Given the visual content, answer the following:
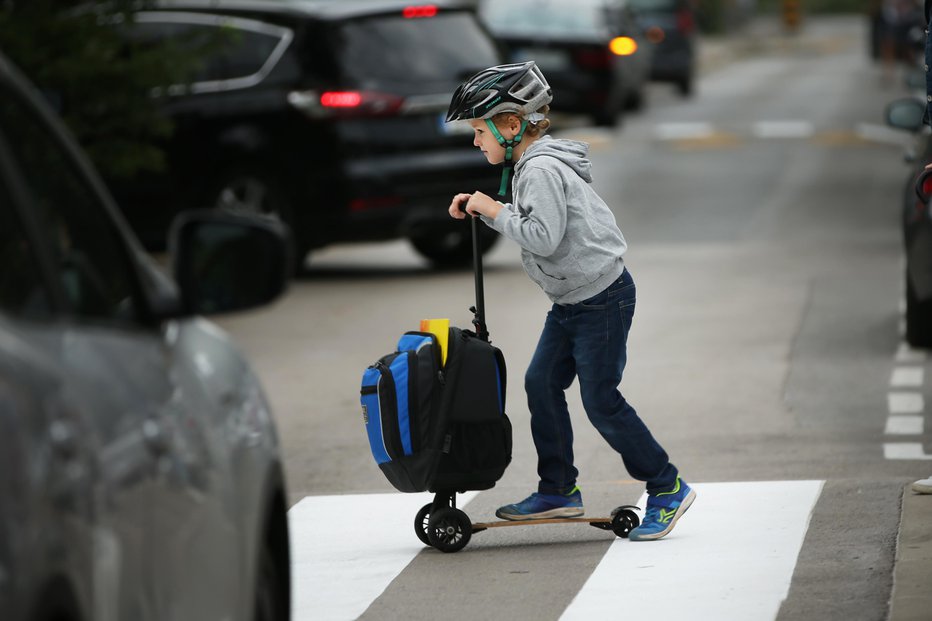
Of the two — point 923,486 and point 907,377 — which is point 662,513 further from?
point 907,377

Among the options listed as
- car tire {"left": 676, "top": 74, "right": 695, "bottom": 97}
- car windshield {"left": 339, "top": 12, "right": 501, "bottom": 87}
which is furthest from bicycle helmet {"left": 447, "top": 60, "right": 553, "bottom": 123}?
car tire {"left": 676, "top": 74, "right": 695, "bottom": 97}

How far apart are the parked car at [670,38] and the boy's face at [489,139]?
28.0 metres

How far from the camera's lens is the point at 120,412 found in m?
3.20

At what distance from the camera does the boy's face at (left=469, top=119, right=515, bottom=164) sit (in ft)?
20.4

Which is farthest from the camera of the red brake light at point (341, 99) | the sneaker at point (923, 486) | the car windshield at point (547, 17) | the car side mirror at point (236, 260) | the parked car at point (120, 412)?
the car windshield at point (547, 17)

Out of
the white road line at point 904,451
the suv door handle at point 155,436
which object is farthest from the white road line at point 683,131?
the suv door handle at point 155,436

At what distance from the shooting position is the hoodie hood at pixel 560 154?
20.1 ft

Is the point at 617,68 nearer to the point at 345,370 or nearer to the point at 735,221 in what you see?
the point at 735,221

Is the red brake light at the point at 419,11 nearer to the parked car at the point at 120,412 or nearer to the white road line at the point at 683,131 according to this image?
the parked car at the point at 120,412

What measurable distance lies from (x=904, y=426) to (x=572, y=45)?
697 inches

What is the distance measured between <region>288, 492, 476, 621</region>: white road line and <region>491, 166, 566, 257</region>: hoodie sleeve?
1135 mm

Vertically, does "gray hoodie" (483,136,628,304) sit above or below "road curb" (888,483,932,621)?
above

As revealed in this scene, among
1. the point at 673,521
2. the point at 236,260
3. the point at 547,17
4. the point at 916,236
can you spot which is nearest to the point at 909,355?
the point at 916,236

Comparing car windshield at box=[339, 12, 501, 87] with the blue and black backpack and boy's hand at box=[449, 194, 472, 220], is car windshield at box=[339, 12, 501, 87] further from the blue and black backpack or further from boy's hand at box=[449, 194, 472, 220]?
the blue and black backpack
